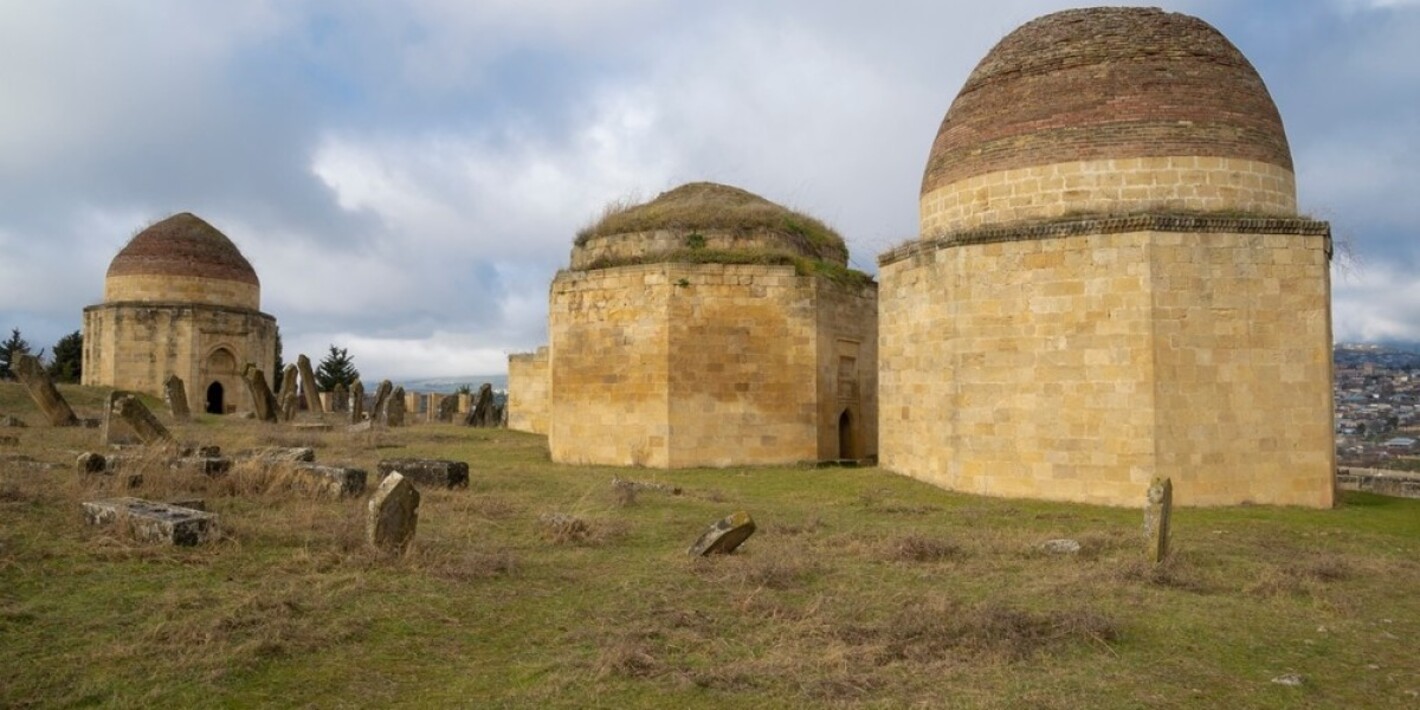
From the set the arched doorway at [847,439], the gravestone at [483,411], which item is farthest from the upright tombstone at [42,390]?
the arched doorway at [847,439]

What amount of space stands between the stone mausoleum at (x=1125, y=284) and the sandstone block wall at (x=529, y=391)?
16667 mm

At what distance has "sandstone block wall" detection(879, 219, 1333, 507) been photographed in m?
11.5

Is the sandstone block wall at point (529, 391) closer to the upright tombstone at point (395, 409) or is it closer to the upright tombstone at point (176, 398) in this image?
the upright tombstone at point (395, 409)

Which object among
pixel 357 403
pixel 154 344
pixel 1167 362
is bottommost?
pixel 357 403

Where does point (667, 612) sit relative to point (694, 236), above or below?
below

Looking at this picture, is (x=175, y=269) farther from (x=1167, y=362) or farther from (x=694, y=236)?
(x=1167, y=362)

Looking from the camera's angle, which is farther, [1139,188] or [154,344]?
[154,344]

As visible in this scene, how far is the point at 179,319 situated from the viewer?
1219 inches

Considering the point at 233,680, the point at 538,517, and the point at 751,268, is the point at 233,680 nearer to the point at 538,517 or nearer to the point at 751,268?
the point at 538,517

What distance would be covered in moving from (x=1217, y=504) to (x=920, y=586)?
6633 mm

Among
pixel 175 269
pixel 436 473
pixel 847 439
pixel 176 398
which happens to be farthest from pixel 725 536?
pixel 175 269

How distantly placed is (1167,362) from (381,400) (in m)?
23.9

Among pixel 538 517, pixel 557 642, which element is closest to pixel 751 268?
pixel 538 517

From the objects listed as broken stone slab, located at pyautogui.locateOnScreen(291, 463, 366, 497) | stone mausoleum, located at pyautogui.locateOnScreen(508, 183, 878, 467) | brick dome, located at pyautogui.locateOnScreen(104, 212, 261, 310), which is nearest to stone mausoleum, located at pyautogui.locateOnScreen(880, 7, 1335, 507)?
stone mausoleum, located at pyautogui.locateOnScreen(508, 183, 878, 467)
